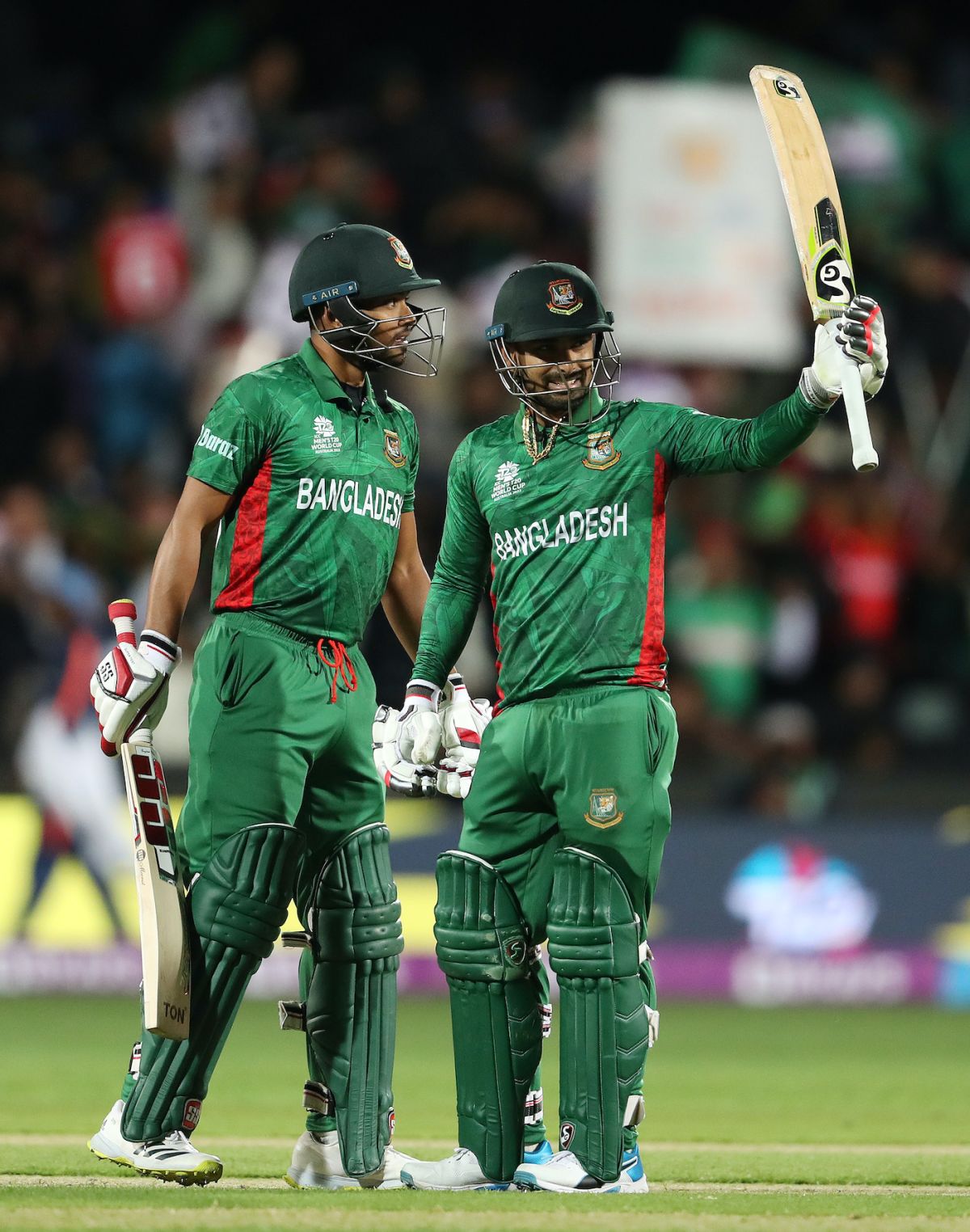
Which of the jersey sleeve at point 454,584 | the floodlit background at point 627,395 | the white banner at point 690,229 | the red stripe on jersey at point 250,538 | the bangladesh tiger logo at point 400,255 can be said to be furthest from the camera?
the white banner at point 690,229

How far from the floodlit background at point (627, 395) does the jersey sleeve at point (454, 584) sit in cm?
540

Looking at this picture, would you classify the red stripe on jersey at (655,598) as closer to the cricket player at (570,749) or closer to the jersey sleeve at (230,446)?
the cricket player at (570,749)

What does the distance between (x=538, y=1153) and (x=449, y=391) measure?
301 inches

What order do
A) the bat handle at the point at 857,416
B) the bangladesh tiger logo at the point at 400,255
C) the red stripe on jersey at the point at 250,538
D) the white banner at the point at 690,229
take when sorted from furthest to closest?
the white banner at the point at 690,229
the bangladesh tiger logo at the point at 400,255
the red stripe on jersey at the point at 250,538
the bat handle at the point at 857,416

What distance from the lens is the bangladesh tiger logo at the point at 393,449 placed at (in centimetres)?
575

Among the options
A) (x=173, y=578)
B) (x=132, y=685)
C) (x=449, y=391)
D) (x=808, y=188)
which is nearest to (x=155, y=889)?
(x=132, y=685)

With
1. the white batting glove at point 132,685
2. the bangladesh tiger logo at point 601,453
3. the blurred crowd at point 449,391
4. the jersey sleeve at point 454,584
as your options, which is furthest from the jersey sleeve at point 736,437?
the blurred crowd at point 449,391

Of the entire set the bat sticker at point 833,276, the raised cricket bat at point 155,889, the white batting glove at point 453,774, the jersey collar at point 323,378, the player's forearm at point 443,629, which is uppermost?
the bat sticker at point 833,276

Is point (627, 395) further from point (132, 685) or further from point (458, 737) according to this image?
point (132, 685)

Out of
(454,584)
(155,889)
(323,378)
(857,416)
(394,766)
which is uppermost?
(323,378)

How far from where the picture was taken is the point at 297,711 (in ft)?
17.8

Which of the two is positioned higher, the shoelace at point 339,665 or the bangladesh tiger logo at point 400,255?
the bangladesh tiger logo at point 400,255

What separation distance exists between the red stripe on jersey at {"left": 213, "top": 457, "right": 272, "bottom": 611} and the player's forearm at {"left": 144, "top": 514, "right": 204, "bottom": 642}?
15cm

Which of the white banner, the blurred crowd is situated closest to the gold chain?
the blurred crowd
